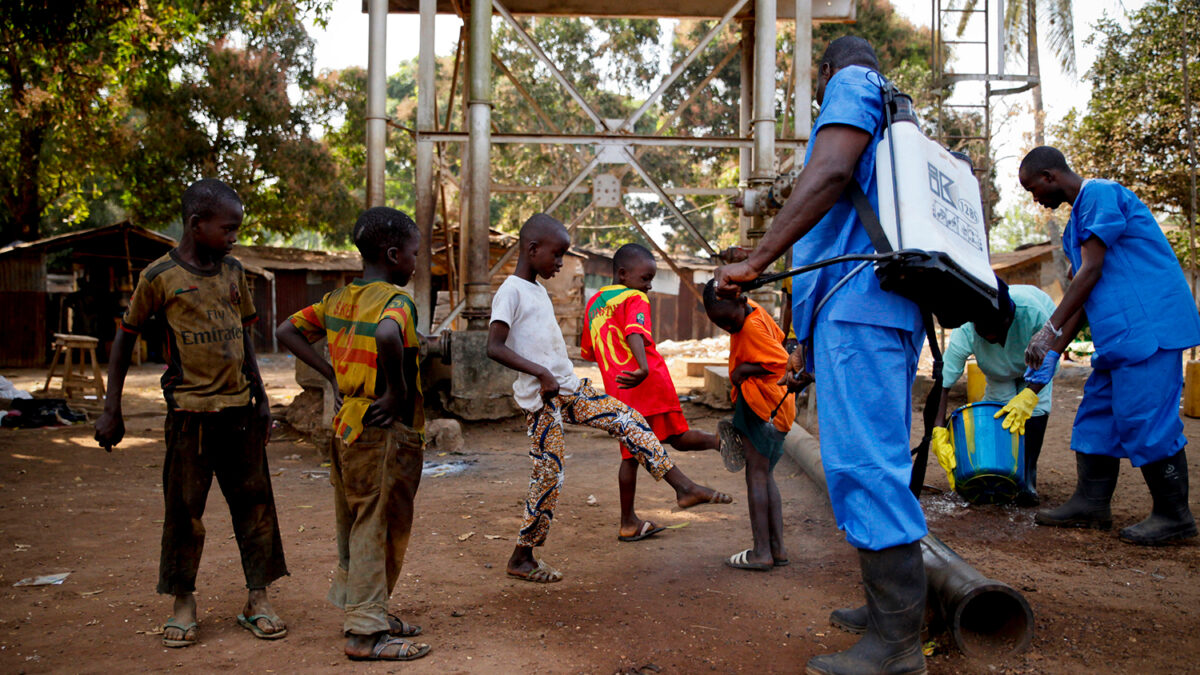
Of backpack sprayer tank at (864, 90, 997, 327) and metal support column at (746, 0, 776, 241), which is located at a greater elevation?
metal support column at (746, 0, 776, 241)

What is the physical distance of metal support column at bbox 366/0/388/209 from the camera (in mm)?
7566

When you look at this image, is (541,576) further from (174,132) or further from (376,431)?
(174,132)

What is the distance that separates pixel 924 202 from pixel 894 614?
1177mm

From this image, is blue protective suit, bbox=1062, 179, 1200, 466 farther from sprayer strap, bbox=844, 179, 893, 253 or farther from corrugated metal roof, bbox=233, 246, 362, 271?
corrugated metal roof, bbox=233, 246, 362, 271

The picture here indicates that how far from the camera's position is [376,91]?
764 centimetres

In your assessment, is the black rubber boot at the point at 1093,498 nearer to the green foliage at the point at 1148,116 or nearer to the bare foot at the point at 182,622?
the bare foot at the point at 182,622

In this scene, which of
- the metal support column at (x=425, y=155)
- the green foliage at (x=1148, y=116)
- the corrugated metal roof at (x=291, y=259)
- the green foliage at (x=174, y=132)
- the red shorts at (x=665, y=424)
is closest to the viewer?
the red shorts at (x=665, y=424)

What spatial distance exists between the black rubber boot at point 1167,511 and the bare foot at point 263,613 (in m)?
Answer: 3.70

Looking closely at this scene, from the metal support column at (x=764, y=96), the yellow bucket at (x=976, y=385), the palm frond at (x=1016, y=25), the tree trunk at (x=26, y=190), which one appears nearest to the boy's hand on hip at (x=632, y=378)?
the metal support column at (x=764, y=96)

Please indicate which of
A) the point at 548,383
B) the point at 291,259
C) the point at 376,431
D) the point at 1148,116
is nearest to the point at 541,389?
the point at 548,383

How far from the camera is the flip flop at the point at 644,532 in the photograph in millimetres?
4352

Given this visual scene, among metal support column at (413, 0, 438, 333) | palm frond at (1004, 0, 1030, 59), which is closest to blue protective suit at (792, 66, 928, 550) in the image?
metal support column at (413, 0, 438, 333)

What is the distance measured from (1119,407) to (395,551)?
3399mm

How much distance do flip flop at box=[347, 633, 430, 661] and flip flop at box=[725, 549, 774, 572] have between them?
4.90 feet
